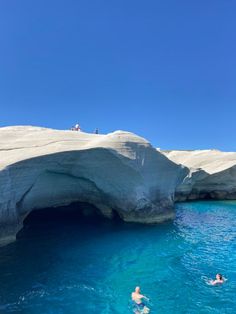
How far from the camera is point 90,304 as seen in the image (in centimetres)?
1270

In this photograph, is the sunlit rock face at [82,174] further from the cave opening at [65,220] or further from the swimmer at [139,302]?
the swimmer at [139,302]

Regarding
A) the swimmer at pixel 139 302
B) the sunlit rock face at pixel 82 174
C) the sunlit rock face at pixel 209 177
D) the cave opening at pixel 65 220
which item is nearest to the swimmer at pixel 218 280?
the swimmer at pixel 139 302

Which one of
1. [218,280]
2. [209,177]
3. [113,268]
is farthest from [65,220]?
[209,177]

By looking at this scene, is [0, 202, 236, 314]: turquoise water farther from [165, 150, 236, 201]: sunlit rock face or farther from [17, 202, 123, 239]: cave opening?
[165, 150, 236, 201]: sunlit rock face

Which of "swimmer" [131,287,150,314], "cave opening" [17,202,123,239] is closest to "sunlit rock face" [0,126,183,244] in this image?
"cave opening" [17,202,123,239]

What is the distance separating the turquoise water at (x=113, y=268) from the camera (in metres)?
12.7

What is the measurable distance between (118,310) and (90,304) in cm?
123

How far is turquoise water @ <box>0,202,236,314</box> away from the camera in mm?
12742

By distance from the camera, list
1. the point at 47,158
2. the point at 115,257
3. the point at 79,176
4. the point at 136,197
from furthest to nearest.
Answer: the point at 136,197 < the point at 79,176 < the point at 47,158 < the point at 115,257

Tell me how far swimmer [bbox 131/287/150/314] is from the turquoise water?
29cm

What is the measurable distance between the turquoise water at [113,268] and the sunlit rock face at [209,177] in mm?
20969

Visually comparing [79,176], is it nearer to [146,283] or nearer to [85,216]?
[85,216]

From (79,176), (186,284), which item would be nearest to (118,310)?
(186,284)

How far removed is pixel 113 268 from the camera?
16.8 m
